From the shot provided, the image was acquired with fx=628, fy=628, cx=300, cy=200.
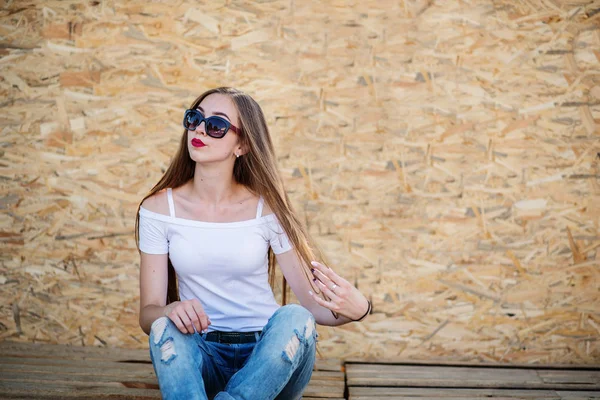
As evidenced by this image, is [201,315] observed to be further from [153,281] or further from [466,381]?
[466,381]

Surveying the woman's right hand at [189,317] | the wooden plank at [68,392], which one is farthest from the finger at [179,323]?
the wooden plank at [68,392]

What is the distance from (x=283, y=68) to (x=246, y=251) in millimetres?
1265

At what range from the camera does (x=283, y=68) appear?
323cm

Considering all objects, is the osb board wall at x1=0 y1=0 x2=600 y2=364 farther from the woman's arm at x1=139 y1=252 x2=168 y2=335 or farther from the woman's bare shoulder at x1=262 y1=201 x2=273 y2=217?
the woman's arm at x1=139 y1=252 x2=168 y2=335

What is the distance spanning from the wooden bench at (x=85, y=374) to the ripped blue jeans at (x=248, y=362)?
70 centimetres

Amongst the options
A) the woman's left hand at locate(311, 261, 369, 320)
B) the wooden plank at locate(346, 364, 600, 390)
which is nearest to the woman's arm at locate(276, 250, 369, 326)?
the woman's left hand at locate(311, 261, 369, 320)

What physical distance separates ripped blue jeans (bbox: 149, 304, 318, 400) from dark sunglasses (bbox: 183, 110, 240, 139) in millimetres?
691

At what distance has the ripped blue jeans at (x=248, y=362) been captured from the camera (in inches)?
76.0

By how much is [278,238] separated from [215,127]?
0.48 m

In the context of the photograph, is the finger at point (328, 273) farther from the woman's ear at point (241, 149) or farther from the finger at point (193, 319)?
the woman's ear at point (241, 149)

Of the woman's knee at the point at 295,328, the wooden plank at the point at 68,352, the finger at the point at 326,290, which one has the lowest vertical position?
the wooden plank at the point at 68,352

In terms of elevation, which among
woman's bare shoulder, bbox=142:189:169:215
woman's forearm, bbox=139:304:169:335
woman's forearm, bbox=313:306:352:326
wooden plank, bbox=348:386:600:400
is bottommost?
wooden plank, bbox=348:386:600:400

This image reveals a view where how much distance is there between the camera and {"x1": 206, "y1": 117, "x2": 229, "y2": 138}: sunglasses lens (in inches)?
91.6

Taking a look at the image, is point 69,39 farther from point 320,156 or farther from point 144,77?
point 320,156
